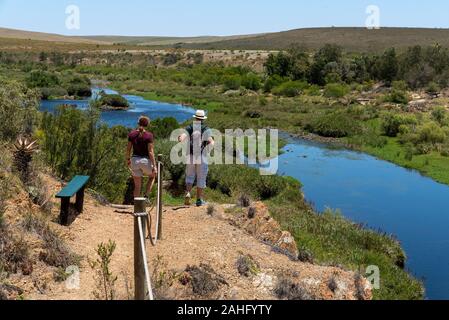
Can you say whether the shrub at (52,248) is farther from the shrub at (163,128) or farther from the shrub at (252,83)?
the shrub at (252,83)

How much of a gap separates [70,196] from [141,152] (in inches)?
62.1

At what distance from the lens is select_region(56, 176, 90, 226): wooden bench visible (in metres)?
8.98

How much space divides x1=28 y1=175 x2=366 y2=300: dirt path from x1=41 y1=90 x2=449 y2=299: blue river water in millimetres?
4810

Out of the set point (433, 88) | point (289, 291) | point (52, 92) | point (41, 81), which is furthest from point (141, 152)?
point (41, 81)

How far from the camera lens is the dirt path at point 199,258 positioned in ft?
23.7

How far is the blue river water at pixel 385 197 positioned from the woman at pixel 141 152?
641 centimetres

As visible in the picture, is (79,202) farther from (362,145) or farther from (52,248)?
(362,145)

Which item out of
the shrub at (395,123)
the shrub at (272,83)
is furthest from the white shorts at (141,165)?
the shrub at (272,83)

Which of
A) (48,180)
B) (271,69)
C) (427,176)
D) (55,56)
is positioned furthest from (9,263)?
(55,56)

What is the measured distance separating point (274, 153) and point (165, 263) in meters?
20.6

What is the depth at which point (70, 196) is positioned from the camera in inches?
352

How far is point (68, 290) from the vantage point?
688cm

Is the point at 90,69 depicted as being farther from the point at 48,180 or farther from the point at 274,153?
the point at 48,180

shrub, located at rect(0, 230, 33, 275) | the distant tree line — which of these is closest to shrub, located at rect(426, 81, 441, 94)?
the distant tree line
